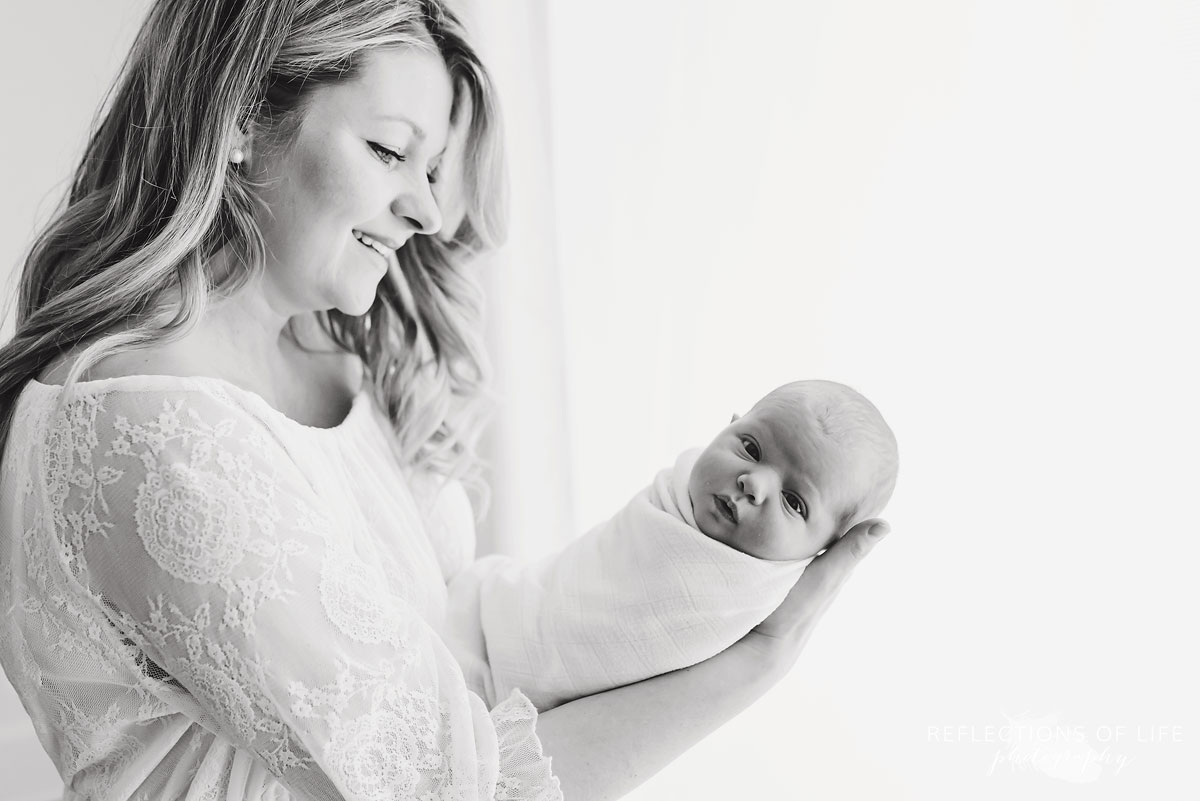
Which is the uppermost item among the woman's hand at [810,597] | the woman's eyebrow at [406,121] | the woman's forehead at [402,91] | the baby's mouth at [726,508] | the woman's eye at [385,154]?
the woman's forehead at [402,91]

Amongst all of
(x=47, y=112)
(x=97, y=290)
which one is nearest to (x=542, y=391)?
(x=97, y=290)

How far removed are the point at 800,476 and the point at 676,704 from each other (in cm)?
34

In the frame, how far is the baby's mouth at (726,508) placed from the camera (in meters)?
1.22

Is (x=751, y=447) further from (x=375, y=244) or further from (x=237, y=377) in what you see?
(x=237, y=377)

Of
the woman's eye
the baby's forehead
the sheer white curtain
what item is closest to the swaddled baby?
the baby's forehead

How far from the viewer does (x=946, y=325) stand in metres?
1.38

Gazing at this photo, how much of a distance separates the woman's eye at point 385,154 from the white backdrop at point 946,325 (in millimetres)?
653

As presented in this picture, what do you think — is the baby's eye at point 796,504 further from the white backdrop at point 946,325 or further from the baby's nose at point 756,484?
the white backdrop at point 946,325

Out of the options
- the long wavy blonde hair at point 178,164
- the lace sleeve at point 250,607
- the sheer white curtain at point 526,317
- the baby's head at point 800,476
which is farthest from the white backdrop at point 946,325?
the lace sleeve at point 250,607

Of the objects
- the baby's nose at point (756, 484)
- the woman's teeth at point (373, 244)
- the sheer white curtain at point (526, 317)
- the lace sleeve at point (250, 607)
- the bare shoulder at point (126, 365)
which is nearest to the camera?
the lace sleeve at point (250, 607)

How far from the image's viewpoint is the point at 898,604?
58.2 inches

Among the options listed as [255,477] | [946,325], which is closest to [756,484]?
[946,325]

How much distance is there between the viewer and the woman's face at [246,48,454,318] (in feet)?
4.01

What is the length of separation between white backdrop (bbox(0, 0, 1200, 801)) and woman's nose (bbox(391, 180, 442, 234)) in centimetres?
59
